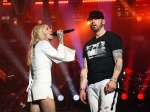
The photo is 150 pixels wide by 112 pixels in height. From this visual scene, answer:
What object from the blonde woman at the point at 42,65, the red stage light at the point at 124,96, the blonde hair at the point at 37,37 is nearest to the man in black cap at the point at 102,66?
the blonde woman at the point at 42,65

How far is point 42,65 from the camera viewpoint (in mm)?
2820

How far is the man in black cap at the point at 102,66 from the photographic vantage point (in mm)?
2545

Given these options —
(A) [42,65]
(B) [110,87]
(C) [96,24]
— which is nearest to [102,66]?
(B) [110,87]

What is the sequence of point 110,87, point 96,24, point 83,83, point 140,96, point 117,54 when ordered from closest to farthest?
point 110,87
point 117,54
point 96,24
point 83,83
point 140,96

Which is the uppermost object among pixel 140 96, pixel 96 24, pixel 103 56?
pixel 96 24

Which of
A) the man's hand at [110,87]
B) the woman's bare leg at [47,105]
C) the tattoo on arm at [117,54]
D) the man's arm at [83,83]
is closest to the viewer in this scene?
the man's hand at [110,87]

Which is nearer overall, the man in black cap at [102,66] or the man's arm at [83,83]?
the man in black cap at [102,66]

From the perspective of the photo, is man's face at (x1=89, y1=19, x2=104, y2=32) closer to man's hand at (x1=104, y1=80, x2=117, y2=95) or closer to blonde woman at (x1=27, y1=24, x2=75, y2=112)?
blonde woman at (x1=27, y1=24, x2=75, y2=112)

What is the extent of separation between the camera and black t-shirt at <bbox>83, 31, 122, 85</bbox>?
2658 millimetres

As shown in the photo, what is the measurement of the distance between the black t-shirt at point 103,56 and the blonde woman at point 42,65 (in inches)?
13.2

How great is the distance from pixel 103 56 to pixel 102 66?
10cm

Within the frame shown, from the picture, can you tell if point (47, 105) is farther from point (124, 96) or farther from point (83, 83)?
point (124, 96)

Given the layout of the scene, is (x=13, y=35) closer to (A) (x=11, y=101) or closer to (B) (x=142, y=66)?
(A) (x=11, y=101)

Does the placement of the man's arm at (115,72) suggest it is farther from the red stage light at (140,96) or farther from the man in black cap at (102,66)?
the red stage light at (140,96)
